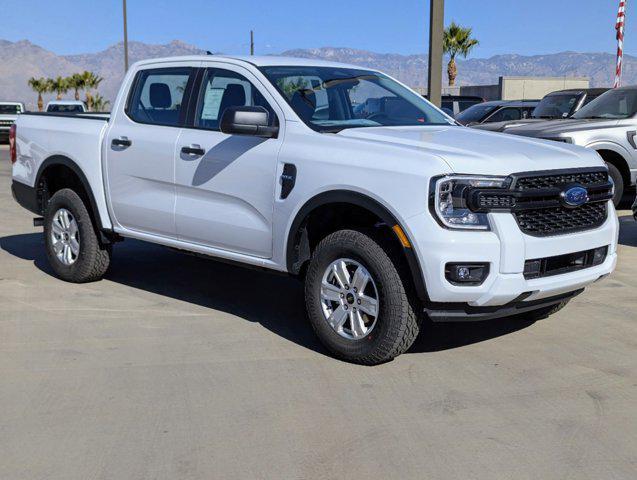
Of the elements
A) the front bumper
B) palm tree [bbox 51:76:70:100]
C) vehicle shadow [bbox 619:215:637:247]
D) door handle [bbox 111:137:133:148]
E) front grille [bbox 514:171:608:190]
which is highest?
palm tree [bbox 51:76:70:100]

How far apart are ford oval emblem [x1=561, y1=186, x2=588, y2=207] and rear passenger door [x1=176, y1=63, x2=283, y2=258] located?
1.81m

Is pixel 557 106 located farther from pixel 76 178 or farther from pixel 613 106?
pixel 76 178

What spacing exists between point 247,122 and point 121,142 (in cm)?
166

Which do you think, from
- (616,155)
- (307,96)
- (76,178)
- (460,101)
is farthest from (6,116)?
(307,96)

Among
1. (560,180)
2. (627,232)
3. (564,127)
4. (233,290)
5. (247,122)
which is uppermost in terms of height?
(564,127)

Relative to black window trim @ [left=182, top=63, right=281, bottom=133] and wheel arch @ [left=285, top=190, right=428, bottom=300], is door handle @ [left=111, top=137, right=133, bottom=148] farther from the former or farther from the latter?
wheel arch @ [left=285, top=190, right=428, bottom=300]

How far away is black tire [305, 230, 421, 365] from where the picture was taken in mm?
4812

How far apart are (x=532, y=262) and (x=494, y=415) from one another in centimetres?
95

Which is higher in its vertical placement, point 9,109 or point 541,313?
point 9,109

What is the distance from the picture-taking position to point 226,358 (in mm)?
5230

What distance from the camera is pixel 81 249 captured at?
7098mm

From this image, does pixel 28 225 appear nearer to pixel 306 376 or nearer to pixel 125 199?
pixel 125 199

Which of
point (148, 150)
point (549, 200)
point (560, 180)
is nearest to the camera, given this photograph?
point (549, 200)

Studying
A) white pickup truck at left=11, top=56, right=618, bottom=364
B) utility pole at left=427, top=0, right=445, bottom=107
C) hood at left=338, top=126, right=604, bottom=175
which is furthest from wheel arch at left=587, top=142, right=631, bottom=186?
hood at left=338, top=126, right=604, bottom=175
